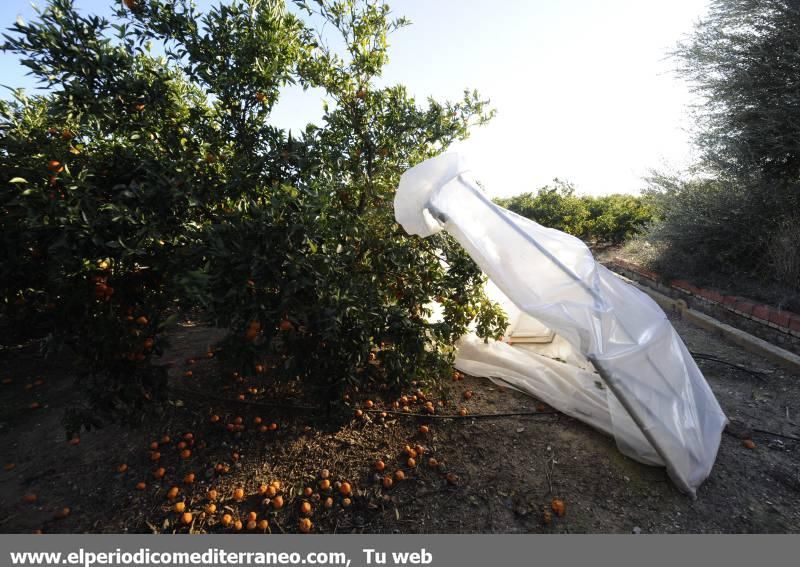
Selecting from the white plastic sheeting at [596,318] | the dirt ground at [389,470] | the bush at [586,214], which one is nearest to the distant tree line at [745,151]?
the bush at [586,214]

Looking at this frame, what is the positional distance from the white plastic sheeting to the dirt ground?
8.5 inches

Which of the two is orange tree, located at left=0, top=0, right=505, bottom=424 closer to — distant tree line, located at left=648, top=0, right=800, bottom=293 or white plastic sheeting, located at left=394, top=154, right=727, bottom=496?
white plastic sheeting, located at left=394, top=154, right=727, bottom=496

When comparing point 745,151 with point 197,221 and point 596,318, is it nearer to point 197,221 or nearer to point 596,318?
point 596,318

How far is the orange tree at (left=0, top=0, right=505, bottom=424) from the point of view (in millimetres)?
2123

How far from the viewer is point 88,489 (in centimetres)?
254

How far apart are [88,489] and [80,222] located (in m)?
1.68

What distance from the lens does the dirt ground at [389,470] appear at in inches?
91.5

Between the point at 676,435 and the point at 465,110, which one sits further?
the point at 465,110

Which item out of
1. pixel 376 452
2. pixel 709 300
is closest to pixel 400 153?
pixel 376 452

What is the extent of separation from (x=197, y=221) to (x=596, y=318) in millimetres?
2546

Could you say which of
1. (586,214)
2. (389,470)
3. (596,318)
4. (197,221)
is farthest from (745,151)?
(197,221)

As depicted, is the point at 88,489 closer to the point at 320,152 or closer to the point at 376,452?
the point at 376,452

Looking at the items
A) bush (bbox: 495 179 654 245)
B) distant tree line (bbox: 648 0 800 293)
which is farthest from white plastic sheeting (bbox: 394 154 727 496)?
bush (bbox: 495 179 654 245)

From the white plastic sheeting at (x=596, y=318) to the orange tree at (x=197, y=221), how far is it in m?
0.45
